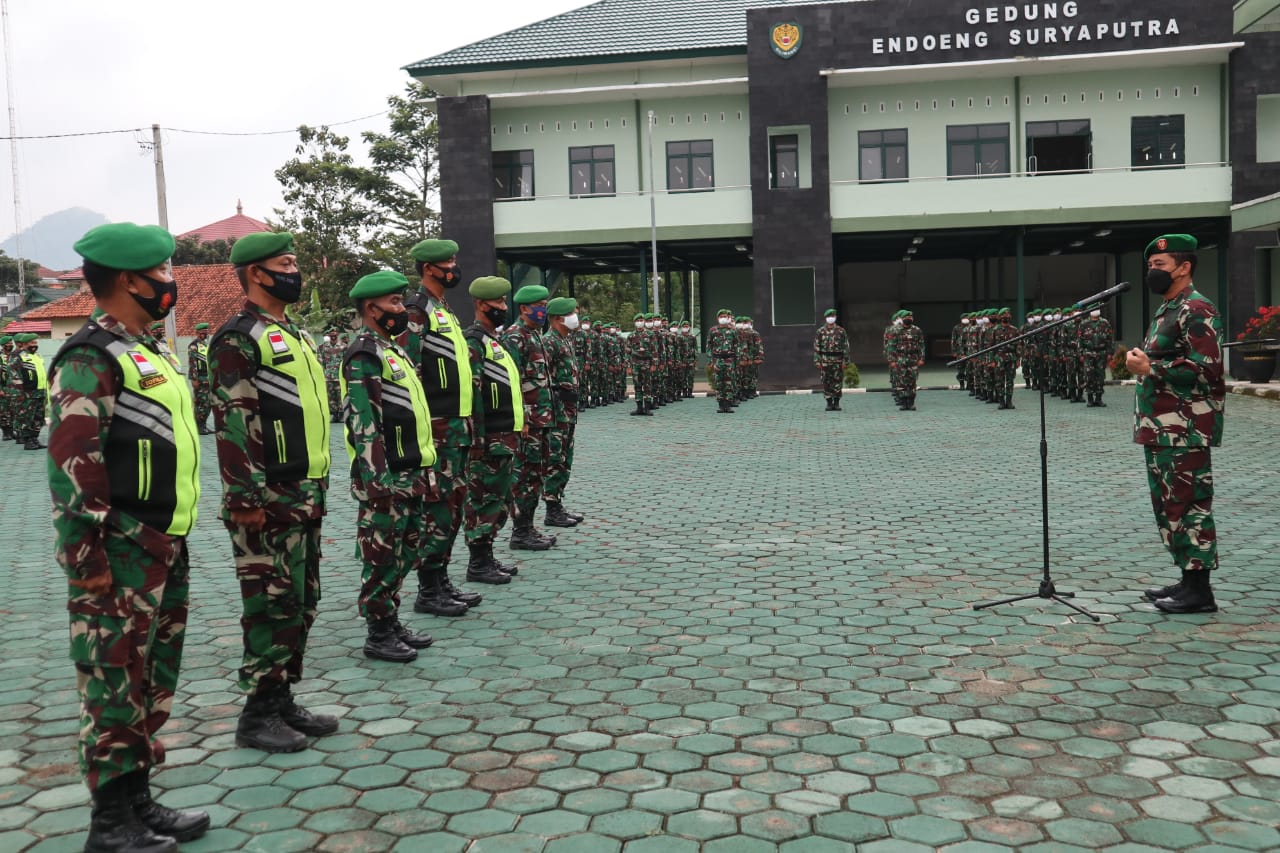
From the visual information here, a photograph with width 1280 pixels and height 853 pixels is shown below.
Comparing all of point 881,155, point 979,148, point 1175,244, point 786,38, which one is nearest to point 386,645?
point 1175,244

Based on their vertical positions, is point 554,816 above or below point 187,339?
below

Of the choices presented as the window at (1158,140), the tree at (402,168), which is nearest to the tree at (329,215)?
the tree at (402,168)

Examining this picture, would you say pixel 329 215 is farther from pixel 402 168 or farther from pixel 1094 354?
pixel 1094 354

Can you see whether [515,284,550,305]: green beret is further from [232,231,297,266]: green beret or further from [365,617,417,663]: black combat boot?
[232,231,297,266]: green beret

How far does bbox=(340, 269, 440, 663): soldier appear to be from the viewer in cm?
485

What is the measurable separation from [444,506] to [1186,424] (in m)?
4.04

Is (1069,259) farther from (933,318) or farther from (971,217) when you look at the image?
(971,217)

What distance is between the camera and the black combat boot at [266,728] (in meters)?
3.99

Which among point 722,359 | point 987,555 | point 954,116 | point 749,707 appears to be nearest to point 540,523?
point 987,555

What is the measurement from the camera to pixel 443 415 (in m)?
5.80

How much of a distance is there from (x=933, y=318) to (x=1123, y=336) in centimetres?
668

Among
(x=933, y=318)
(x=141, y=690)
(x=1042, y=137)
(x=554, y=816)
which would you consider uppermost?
(x=1042, y=137)

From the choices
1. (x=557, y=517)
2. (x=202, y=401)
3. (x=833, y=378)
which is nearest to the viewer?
(x=557, y=517)

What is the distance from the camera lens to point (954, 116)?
2830 cm
